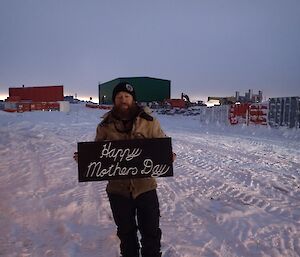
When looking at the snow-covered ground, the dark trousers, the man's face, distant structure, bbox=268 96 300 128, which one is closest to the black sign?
the dark trousers

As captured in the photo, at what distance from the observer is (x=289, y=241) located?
3863 millimetres

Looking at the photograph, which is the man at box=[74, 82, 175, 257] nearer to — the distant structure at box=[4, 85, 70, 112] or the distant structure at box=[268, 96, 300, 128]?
the distant structure at box=[268, 96, 300, 128]

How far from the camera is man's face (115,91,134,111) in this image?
294 cm

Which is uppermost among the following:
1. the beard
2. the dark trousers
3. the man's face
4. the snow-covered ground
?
the man's face

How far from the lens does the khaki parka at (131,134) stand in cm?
299

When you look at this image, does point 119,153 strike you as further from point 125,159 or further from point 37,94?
point 37,94

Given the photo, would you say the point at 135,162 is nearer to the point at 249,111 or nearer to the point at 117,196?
the point at 117,196

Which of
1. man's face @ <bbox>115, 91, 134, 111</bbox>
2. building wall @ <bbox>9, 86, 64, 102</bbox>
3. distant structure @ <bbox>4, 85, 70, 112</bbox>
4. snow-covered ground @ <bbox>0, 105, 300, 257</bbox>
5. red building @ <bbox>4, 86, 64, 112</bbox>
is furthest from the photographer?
building wall @ <bbox>9, 86, 64, 102</bbox>

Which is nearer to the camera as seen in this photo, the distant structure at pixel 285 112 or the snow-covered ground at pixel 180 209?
the snow-covered ground at pixel 180 209

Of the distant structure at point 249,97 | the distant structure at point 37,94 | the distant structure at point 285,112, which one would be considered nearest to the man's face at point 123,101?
the distant structure at point 285,112

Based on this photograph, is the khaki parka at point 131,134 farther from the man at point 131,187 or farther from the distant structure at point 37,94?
the distant structure at point 37,94

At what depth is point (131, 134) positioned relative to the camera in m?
3.03

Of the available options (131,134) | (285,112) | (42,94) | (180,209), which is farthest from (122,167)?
(42,94)

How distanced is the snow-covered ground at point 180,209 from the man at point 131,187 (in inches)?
26.0
